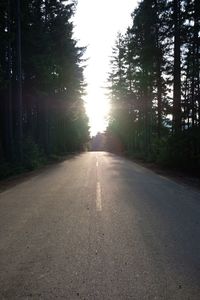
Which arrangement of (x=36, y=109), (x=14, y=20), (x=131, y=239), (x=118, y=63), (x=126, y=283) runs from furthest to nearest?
(x=118, y=63) → (x=36, y=109) → (x=14, y=20) → (x=131, y=239) → (x=126, y=283)

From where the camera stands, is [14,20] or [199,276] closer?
[199,276]

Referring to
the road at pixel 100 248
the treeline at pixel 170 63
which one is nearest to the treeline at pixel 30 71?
the treeline at pixel 170 63

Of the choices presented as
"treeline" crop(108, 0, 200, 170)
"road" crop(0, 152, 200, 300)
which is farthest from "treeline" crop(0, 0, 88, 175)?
"road" crop(0, 152, 200, 300)

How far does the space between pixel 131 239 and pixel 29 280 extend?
248 cm

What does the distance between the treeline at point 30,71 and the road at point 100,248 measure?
38.0 ft

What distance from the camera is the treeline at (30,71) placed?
2408cm

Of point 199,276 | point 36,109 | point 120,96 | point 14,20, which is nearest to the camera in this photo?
point 199,276

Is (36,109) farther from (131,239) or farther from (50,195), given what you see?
(131,239)

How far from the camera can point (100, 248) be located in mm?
6277

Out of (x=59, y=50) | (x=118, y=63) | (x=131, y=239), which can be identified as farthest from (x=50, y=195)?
(x=118, y=63)

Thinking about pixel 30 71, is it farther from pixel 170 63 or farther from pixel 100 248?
pixel 100 248

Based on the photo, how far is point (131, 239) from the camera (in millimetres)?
6844

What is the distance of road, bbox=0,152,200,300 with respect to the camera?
15.1 ft

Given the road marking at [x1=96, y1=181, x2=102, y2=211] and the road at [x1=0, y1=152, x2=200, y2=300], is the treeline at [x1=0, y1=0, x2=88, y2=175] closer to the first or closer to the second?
the road marking at [x1=96, y1=181, x2=102, y2=211]
